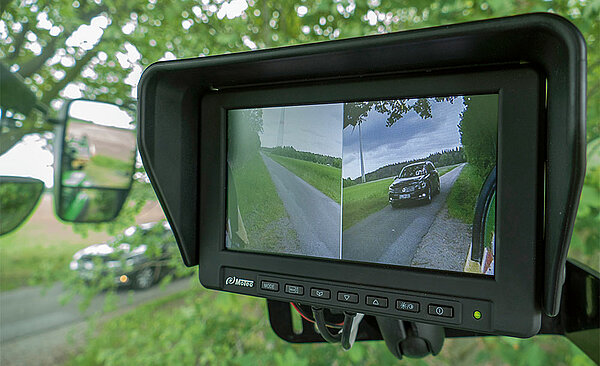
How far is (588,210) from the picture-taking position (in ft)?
3.14

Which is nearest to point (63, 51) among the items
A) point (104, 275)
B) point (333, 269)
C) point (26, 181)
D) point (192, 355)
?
point (26, 181)

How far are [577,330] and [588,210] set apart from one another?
476mm

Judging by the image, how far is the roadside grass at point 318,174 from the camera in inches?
20.0

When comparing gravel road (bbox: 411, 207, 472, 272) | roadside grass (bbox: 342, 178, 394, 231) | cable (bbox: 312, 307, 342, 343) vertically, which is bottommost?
cable (bbox: 312, 307, 342, 343)

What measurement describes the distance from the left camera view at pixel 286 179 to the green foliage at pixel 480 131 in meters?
0.15

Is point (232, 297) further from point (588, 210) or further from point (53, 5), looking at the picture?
point (53, 5)

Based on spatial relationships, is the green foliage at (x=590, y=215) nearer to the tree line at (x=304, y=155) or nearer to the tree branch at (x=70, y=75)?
the tree line at (x=304, y=155)

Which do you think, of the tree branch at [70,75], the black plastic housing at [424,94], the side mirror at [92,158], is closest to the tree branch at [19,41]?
the tree branch at [70,75]

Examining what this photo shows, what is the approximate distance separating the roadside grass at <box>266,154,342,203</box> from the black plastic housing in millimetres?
84

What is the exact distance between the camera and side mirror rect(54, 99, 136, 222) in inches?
47.3

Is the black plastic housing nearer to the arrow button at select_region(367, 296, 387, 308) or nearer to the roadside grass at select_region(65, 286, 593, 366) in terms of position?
the arrow button at select_region(367, 296, 387, 308)

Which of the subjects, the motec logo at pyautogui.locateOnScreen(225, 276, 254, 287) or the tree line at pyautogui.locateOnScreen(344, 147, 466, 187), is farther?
the motec logo at pyautogui.locateOnScreen(225, 276, 254, 287)

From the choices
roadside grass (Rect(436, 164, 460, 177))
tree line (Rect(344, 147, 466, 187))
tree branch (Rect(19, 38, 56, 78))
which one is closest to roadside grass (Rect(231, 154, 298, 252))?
tree line (Rect(344, 147, 466, 187))

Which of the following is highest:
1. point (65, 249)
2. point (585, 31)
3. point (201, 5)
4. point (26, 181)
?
point (201, 5)
